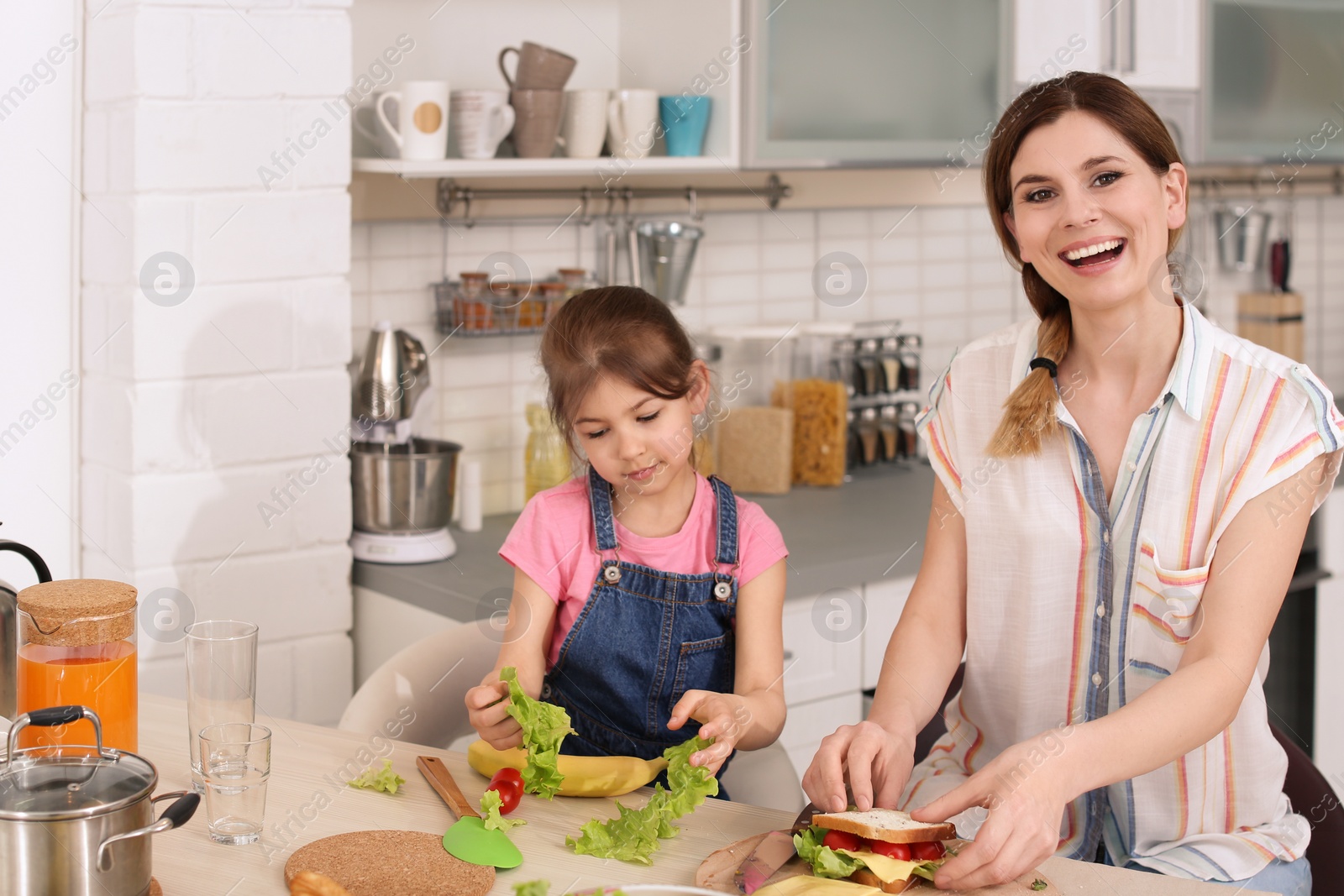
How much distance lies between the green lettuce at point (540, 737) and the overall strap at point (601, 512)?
327 mm

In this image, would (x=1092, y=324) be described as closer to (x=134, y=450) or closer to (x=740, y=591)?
(x=740, y=591)

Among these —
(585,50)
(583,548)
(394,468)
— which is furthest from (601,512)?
(585,50)

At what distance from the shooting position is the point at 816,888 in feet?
3.19

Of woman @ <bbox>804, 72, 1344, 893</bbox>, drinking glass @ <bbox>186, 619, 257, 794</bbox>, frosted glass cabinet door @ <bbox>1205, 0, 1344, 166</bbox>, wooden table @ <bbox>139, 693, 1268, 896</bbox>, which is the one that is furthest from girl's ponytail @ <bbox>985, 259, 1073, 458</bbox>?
frosted glass cabinet door @ <bbox>1205, 0, 1344, 166</bbox>

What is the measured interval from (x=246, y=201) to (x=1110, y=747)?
1.29m

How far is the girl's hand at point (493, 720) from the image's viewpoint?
1201mm

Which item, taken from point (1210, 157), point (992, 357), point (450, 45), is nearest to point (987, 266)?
point (1210, 157)

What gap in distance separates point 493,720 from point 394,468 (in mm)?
874

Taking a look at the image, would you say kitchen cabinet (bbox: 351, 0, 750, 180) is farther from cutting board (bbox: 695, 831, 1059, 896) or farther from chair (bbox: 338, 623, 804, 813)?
cutting board (bbox: 695, 831, 1059, 896)

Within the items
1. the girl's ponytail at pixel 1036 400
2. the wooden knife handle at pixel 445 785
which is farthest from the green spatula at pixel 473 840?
the girl's ponytail at pixel 1036 400

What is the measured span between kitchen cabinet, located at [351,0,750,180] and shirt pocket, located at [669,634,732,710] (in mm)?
895

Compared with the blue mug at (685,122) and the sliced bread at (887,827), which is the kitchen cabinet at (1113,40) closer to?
the blue mug at (685,122)

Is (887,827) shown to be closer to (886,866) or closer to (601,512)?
(886,866)

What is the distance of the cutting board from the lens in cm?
100
